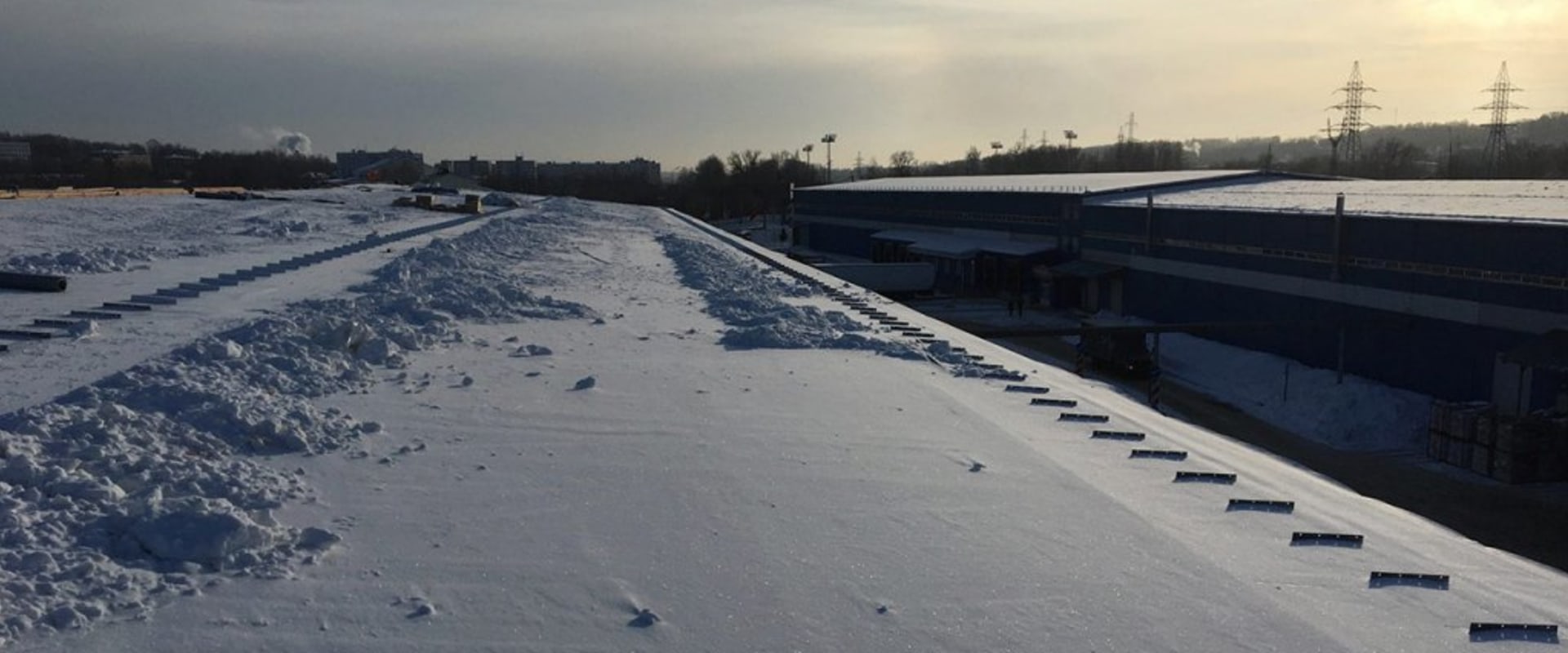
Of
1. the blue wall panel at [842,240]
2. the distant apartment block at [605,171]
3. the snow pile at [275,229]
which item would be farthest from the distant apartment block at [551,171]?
the snow pile at [275,229]

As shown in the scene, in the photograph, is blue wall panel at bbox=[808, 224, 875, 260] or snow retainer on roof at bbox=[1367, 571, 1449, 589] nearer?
snow retainer on roof at bbox=[1367, 571, 1449, 589]

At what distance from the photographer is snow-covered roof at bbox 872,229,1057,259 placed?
120ft

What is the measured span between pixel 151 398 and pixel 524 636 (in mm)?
3950

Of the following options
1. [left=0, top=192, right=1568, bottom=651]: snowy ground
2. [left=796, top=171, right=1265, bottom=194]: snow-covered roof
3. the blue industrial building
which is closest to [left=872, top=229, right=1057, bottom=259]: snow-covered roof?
the blue industrial building

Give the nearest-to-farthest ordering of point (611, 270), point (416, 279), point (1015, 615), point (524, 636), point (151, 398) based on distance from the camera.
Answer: point (524, 636) < point (1015, 615) < point (151, 398) < point (416, 279) < point (611, 270)

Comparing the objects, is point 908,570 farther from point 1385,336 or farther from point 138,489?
point 1385,336

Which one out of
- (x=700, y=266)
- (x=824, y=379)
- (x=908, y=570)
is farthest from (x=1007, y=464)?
(x=700, y=266)

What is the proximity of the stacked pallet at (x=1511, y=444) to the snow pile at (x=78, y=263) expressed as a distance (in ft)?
63.4

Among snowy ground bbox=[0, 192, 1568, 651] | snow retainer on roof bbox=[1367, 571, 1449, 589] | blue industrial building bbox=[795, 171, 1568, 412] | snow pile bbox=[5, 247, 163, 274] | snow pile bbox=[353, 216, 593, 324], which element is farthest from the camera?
blue industrial building bbox=[795, 171, 1568, 412]

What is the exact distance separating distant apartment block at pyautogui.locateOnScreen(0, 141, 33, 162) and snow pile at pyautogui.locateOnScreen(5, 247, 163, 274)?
316ft

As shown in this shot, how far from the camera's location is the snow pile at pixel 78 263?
1562 centimetres

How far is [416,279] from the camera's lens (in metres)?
15.9

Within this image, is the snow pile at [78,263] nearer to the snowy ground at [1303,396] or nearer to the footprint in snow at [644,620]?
the footprint in snow at [644,620]

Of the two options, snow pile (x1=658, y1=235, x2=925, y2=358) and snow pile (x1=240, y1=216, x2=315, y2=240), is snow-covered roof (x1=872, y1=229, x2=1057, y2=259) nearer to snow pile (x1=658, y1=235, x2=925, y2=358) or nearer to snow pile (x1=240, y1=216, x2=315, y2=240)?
snow pile (x1=658, y1=235, x2=925, y2=358)
